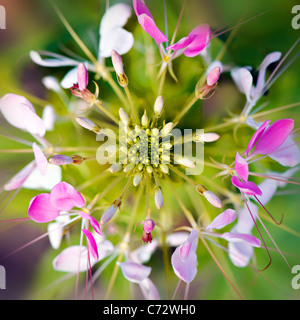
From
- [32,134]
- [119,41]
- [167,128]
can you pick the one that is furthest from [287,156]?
[32,134]

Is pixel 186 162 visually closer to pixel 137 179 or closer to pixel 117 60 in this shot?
pixel 137 179

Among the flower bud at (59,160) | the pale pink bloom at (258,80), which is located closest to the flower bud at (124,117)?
the flower bud at (59,160)

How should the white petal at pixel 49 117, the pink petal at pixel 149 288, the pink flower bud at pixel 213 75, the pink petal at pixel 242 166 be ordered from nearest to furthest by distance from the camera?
the pink petal at pixel 242 166 → the pink flower bud at pixel 213 75 → the pink petal at pixel 149 288 → the white petal at pixel 49 117

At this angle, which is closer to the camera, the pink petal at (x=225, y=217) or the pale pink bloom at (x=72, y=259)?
the pink petal at (x=225, y=217)

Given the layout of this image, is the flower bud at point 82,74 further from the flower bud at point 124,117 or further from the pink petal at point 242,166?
the pink petal at point 242,166

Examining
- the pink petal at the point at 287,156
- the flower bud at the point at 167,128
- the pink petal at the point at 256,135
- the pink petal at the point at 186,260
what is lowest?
the pink petal at the point at 186,260

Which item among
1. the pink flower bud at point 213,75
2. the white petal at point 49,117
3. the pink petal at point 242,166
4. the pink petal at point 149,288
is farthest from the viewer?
the white petal at point 49,117
